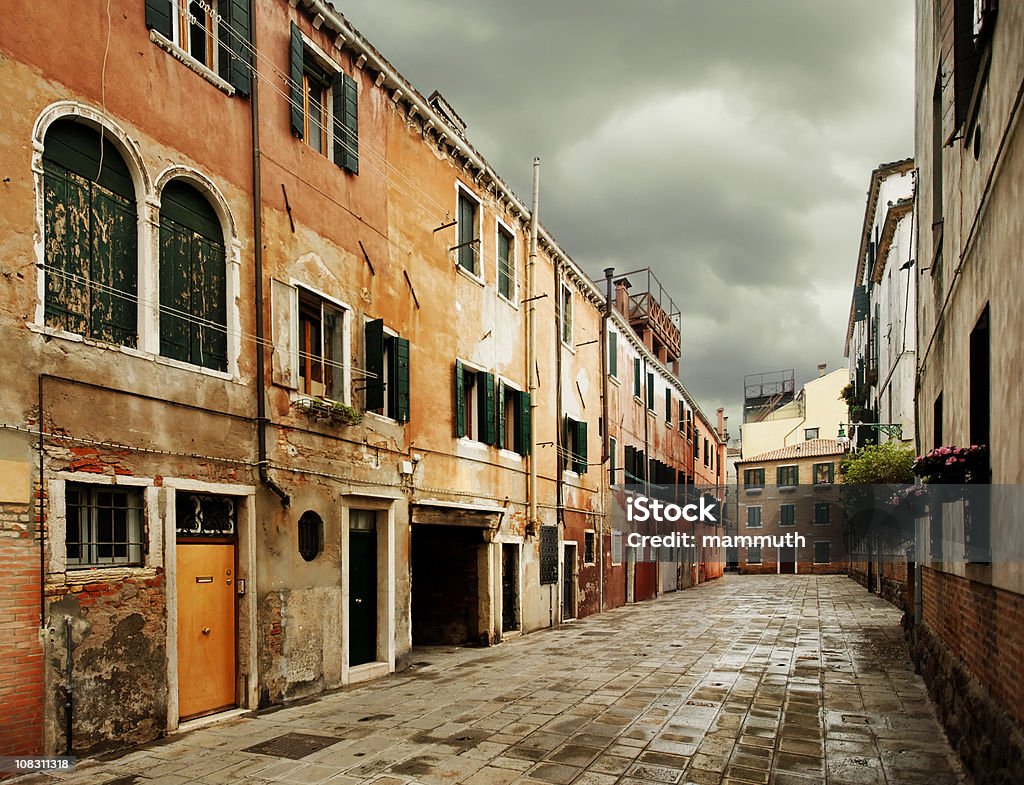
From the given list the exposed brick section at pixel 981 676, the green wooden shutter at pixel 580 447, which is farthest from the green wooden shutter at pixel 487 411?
the exposed brick section at pixel 981 676

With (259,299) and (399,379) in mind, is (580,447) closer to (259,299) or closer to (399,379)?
(399,379)

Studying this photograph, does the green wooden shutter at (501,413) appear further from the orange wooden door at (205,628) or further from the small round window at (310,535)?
the orange wooden door at (205,628)

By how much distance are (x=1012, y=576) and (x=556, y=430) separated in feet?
44.7

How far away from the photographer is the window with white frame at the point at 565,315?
1870 centimetres

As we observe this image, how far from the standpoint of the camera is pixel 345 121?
1073 cm

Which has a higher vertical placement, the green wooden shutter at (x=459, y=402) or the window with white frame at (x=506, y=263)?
the window with white frame at (x=506, y=263)

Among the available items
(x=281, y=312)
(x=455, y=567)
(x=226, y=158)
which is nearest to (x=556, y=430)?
(x=455, y=567)

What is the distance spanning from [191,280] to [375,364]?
3.10 metres

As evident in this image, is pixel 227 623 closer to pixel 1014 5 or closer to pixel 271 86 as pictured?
pixel 271 86

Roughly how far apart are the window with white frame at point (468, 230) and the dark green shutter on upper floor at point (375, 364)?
3492 mm

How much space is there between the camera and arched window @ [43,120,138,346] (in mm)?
6785

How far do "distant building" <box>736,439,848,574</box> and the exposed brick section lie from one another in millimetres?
41149

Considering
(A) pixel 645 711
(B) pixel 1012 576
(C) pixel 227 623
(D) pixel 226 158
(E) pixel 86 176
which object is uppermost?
(D) pixel 226 158

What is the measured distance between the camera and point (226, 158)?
8.70 meters
